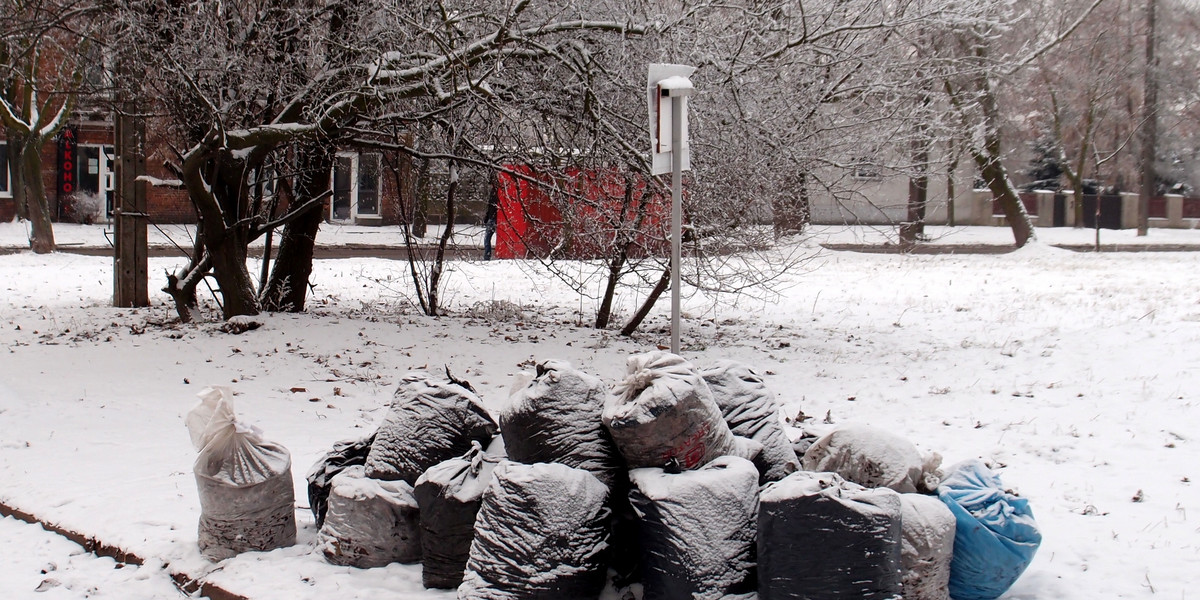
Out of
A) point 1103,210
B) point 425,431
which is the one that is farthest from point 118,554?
point 1103,210

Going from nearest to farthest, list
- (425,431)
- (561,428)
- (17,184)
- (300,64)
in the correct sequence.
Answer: (561,428) → (425,431) → (300,64) → (17,184)

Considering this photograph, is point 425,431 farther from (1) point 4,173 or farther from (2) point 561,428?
(1) point 4,173

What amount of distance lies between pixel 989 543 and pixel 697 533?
3.49ft

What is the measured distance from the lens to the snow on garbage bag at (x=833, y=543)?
338 centimetres

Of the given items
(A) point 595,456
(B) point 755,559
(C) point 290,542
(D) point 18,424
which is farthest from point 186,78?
(B) point 755,559

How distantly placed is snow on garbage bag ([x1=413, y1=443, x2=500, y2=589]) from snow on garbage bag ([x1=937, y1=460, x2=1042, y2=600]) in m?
1.78

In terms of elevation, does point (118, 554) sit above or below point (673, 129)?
below

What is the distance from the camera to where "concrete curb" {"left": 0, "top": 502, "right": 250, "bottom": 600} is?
4066mm

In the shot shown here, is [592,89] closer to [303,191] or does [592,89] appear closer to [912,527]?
[303,191]

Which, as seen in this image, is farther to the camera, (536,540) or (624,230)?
(624,230)

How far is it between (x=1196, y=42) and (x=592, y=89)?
32.1 m

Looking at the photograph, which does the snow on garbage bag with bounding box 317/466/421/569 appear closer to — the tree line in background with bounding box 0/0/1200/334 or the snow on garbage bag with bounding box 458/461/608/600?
the snow on garbage bag with bounding box 458/461/608/600

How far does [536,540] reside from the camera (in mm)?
3631

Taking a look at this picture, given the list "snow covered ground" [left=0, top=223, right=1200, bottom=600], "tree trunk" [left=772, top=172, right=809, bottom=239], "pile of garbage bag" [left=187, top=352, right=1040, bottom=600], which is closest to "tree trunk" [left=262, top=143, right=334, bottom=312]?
"snow covered ground" [left=0, top=223, right=1200, bottom=600]
